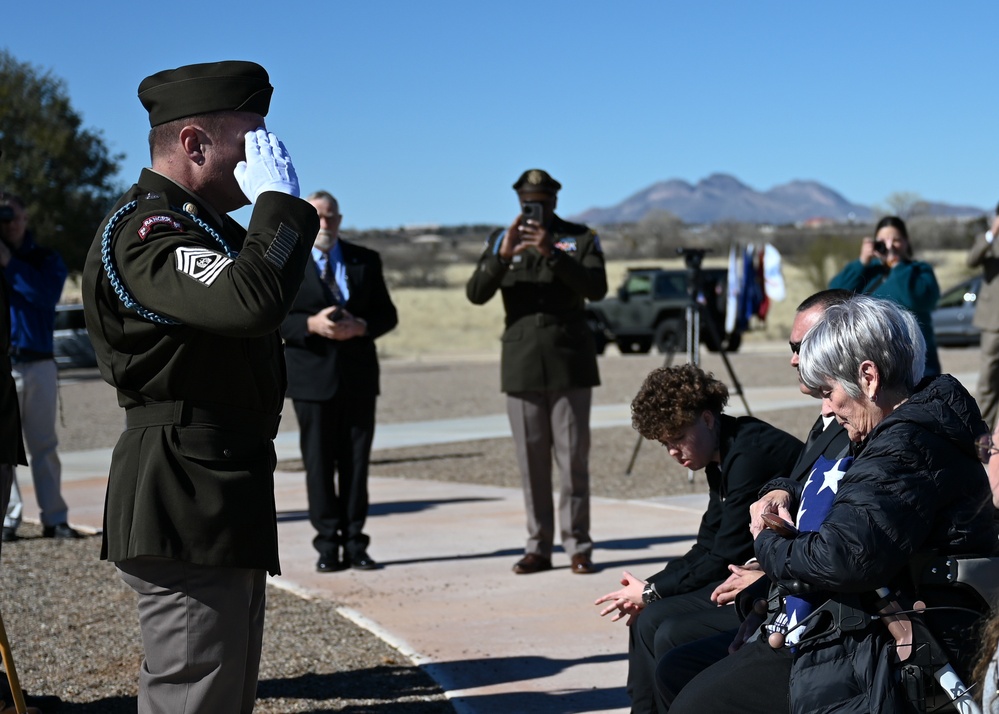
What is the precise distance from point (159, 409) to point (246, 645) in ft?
2.00

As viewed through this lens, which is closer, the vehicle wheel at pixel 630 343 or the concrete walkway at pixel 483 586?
the concrete walkway at pixel 483 586

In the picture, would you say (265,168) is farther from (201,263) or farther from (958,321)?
(958,321)

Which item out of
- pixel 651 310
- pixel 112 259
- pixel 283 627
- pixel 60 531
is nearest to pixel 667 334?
pixel 651 310

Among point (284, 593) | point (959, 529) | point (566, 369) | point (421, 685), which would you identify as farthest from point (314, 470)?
point (959, 529)

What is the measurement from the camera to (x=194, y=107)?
113 inches

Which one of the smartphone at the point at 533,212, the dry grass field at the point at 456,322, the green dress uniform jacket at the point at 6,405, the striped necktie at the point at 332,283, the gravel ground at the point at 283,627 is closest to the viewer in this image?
the green dress uniform jacket at the point at 6,405

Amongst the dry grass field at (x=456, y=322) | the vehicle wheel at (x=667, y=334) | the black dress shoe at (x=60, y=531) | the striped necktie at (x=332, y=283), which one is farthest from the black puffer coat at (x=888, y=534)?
the vehicle wheel at (x=667, y=334)

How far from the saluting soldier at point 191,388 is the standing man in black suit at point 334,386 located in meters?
3.79

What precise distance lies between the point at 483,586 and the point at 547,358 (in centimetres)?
126

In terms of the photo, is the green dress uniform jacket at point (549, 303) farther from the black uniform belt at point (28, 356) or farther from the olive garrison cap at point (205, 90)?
the olive garrison cap at point (205, 90)

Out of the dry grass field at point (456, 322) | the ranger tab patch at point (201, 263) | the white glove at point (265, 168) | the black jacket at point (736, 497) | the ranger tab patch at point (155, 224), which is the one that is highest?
the white glove at point (265, 168)

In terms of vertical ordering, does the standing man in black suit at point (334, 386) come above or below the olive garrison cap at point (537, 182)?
below

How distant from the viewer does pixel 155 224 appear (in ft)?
9.22

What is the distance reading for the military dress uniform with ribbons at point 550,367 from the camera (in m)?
6.64
